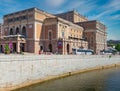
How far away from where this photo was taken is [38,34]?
65.6m

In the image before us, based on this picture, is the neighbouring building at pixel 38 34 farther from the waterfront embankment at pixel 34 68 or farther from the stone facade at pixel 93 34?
the stone facade at pixel 93 34

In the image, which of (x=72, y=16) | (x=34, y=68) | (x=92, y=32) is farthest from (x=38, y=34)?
(x=72, y=16)

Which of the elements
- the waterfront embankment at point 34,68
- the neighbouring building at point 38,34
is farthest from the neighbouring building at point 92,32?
the waterfront embankment at point 34,68

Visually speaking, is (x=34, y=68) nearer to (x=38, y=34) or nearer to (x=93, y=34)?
(x=38, y=34)

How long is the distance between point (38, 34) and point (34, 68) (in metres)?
32.9

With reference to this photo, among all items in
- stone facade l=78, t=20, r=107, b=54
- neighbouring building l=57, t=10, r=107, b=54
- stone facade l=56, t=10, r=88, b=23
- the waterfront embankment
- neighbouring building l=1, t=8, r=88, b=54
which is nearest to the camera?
the waterfront embankment

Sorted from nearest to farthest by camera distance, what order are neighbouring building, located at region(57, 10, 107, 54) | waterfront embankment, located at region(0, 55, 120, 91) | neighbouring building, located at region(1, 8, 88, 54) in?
waterfront embankment, located at region(0, 55, 120, 91)
neighbouring building, located at region(1, 8, 88, 54)
neighbouring building, located at region(57, 10, 107, 54)

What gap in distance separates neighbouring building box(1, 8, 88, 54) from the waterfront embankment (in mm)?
14544

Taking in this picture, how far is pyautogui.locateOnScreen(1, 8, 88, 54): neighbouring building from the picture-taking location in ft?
207

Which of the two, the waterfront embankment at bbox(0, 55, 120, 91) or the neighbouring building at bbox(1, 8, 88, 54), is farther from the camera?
the neighbouring building at bbox(1, 8, 88, 54)

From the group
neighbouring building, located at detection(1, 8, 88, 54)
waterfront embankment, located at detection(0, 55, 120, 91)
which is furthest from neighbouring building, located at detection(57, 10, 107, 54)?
waterfront embankment, located at detection(0, 55, 120, 91)

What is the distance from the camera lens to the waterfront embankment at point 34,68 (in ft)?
92.0

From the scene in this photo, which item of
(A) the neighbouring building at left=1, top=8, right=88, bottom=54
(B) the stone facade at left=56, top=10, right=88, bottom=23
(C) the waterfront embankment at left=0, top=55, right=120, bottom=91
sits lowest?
(C) the waterfront embankment at left=0, top=55, right=120, bottom=91

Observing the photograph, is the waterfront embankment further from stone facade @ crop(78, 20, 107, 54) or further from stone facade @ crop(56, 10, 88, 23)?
stone facade @ crop(56, 10, 88, 23)
